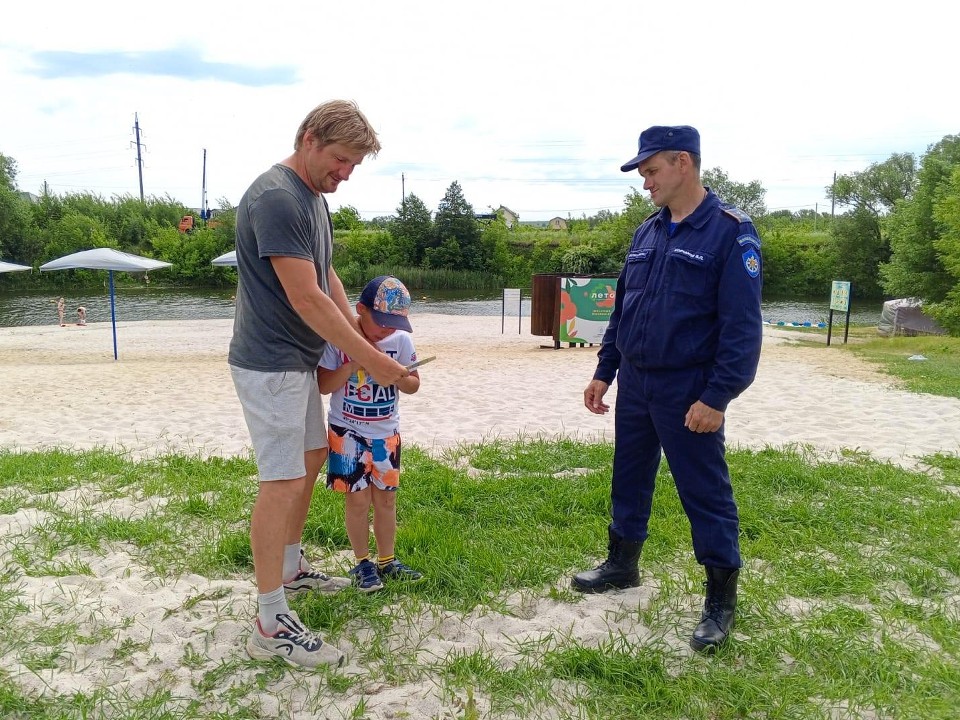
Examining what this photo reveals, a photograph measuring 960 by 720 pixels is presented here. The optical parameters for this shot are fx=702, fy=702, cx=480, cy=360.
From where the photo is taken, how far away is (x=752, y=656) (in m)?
2.49

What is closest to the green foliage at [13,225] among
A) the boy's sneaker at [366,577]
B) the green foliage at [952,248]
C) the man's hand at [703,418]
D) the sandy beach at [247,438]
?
the sandy beach at [247,438]

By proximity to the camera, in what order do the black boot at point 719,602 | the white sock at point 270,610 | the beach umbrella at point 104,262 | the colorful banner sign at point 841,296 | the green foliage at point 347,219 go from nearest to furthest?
the white sock at point 270,610 → the black boot at point 719,602 → the beach umbrella at point 104,262 → the colorful banner sign at point 841,296 → the green foliage at point 347,219

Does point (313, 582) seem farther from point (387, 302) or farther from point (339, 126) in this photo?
point (339, 126)

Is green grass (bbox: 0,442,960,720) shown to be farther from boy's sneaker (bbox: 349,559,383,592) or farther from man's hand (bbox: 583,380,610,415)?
man's hand (bbox: 583,380,610,415)

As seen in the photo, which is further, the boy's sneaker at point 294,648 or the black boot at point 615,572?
the black boot at point 615,572

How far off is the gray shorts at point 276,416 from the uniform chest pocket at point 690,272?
1.44 metres

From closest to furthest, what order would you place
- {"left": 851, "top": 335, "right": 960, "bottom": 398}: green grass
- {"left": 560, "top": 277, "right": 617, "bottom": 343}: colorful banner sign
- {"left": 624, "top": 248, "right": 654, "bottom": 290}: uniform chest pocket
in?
1. {"left": 624, "top": 248, "right": 654, "bottom": 290}: uniform chest pocket
2. {"left": 851, "top": 335, "right": 960, "bottom": 398}: green grass
3. {"left": 560, "top": 277, "right": 617, "bottom": 343}: colorful banner sign

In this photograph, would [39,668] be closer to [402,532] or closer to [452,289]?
[402,532]

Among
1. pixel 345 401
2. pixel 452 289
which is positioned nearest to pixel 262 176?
pixel 345 401

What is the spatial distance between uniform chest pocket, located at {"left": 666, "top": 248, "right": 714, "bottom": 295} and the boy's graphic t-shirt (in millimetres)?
1085

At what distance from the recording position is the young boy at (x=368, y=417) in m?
2.91

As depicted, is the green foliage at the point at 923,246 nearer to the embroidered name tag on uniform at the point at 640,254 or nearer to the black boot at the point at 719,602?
the embroidered name tag on uniform at the point at 640,254

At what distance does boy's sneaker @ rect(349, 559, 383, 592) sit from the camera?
2.97m

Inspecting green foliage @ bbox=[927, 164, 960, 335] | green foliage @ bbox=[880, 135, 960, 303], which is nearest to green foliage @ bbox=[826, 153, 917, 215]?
green foliage @ bbox=[880, 135, 960, 303]
